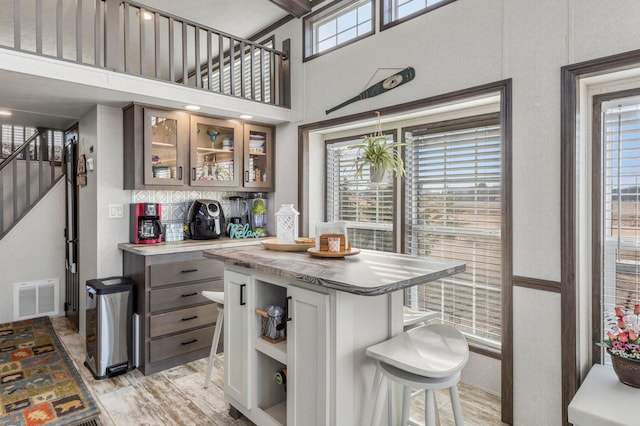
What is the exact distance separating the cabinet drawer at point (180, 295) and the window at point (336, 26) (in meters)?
2.51

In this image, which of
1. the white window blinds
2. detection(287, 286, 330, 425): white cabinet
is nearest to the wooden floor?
the white window blinds

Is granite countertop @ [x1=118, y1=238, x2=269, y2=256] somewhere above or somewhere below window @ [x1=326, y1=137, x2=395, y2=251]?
below

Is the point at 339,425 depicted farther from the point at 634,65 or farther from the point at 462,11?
the point at 462,11

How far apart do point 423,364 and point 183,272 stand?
2.40 m

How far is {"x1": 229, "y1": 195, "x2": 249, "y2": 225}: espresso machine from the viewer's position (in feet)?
14.1

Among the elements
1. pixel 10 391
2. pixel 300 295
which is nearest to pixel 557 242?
pixel 300 295

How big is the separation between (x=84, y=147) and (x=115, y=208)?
0.84 m

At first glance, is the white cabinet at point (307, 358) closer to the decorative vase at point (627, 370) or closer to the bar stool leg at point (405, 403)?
the bar stool leg at point (405, 403)

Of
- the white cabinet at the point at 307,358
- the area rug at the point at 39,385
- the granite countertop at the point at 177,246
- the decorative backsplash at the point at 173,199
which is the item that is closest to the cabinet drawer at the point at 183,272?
the granite countertop at the point at 177,246

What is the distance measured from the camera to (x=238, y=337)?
2.29 meters

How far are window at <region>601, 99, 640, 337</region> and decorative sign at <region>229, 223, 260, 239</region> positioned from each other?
3121 mm

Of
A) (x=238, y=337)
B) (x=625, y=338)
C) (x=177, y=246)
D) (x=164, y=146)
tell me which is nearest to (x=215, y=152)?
(x=164, y=146)

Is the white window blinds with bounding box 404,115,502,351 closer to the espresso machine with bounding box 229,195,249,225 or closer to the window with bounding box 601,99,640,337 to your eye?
the window with bounding box 601,99,640,337

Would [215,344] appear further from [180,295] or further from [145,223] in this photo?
[145,223]
